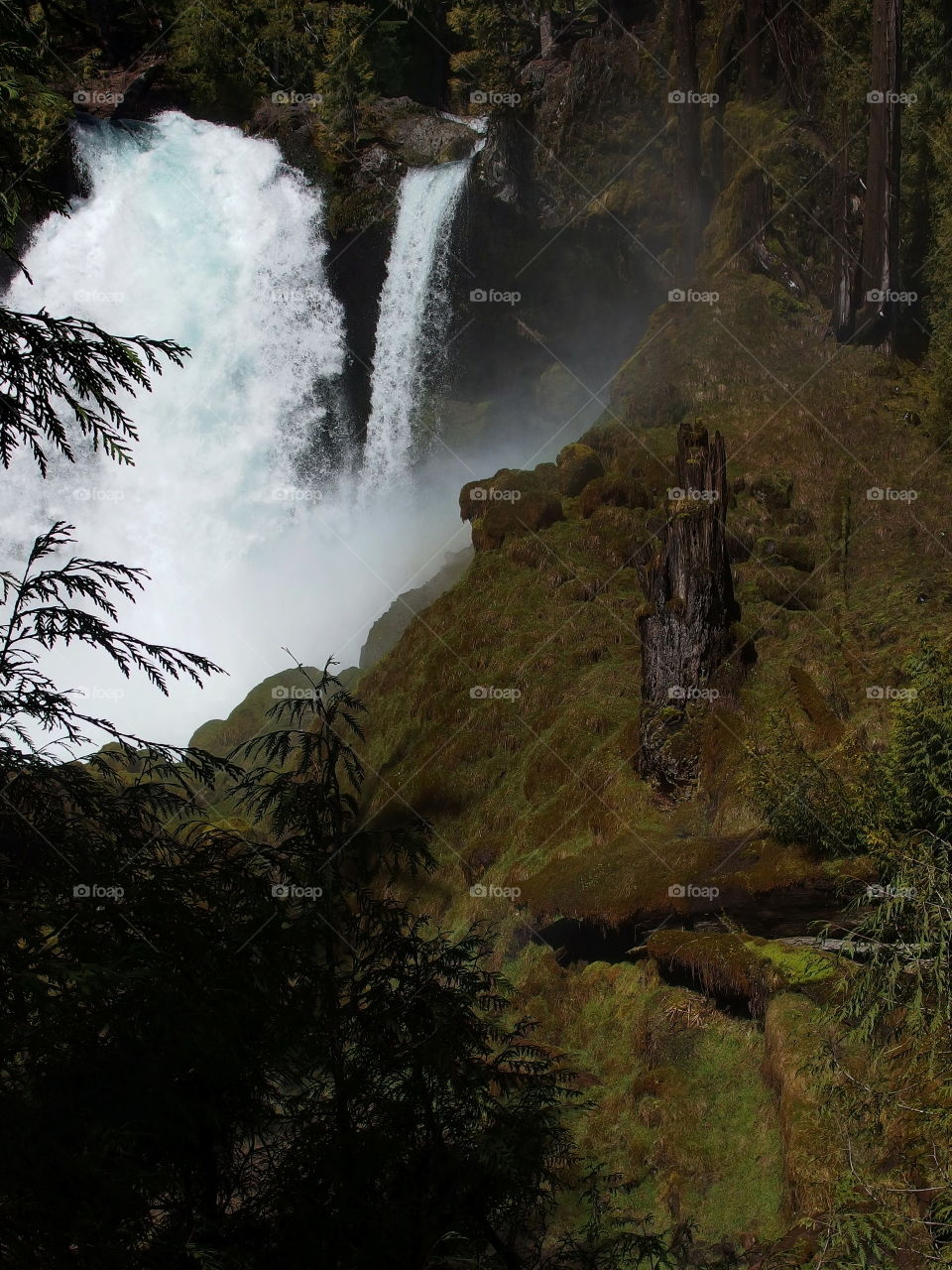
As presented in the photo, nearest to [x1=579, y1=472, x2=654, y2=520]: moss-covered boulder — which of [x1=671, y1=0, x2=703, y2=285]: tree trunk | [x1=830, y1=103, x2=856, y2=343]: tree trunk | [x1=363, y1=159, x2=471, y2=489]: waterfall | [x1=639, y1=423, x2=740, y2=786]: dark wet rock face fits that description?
[x1=639, y1=423, x2=740, y2=786]: dark wet rock face

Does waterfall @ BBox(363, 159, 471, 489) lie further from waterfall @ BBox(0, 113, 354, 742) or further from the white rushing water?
waterfall @ BBox(0, 113, 354, 742)

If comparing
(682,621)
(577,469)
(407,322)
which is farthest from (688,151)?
(682,621)

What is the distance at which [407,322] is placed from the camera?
2780cm

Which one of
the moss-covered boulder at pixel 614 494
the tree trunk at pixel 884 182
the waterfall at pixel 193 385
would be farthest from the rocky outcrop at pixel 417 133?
the moss-covered boulder at pixel 614 494

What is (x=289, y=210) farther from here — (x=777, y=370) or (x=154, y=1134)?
(x=154, y=1134)

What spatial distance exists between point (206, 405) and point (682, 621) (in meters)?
19.1

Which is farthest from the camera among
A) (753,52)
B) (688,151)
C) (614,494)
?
(753,52)

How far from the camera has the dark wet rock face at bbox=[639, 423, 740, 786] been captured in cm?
1145

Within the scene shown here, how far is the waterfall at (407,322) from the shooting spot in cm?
2766

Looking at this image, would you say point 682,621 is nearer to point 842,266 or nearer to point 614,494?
point 614,494

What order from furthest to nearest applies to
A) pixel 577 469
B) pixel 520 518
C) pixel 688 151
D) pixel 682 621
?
pixel 688 151, pixel 577 469, pixel 520 518, pixel 682 621

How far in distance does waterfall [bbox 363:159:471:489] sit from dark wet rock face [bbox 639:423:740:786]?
1681 centimetres

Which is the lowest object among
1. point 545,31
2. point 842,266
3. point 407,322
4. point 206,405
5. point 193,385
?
point 842,266

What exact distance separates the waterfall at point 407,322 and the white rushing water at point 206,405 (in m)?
0.12
